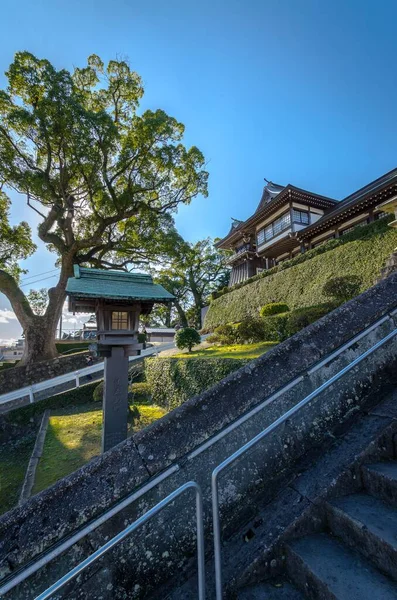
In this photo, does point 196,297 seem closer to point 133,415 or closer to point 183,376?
point 133,415

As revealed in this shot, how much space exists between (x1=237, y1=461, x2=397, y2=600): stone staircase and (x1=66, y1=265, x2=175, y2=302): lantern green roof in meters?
4.07

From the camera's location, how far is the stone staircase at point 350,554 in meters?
1.11

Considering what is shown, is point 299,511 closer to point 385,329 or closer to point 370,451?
point 370,451

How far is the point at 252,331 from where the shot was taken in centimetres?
1104

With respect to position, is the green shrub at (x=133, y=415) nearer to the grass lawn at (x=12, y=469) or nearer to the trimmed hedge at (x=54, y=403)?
the grass lawn at (x=12, y=469)

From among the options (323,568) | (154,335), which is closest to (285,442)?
(323,568)

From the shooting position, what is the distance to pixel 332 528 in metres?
1.41

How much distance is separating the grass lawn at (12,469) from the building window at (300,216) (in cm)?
2037

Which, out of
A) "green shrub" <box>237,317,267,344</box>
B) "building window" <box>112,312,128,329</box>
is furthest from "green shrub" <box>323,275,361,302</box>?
"building window" <box>112,312,128,329</box>

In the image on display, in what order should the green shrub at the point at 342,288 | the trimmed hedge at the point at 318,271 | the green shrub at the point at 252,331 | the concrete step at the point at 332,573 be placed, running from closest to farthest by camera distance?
the concrete step at the point at 332,573
the green shrub at the point at 342,288
the green shrub at the point at 252,331
the trimmed hedge at the point at 318,271

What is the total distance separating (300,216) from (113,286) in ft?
62.6

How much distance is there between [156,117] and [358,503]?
1720 centimetres

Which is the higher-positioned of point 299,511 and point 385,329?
point 385,329

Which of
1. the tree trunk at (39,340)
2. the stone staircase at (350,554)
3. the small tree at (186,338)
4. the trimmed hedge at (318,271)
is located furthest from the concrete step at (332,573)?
the tree trunk at (39,340)
